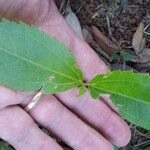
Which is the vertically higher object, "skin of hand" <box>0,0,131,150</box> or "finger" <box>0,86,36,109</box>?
"finger" <box>0,86,36,109</box>

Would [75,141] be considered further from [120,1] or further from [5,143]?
[120,1]

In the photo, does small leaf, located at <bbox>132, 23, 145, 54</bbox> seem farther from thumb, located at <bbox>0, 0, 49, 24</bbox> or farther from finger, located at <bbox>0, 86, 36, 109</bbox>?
finger, located at <bbox>0, 86, 36, 109</bbox>

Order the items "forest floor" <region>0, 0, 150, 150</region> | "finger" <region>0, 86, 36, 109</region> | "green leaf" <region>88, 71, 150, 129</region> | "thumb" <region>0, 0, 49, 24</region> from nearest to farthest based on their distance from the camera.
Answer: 1. "green leaf" <region>88, 71, 150, 129</region>
2. "finger" <region>0, 86, 36, 109</region>
3. "thumb" <region>0, 0, 49, 24</region>
4. "forest floor" <region>0, 0, 150, 150</region>

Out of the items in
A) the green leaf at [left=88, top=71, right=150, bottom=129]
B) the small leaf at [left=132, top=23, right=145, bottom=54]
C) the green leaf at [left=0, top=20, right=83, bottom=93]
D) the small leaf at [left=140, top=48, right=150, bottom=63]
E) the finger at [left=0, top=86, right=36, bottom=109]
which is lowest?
the small leaf at [left=140, top=48, right=150, bottom=63]

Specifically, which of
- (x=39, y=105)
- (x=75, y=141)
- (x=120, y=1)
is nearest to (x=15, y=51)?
(x=39, y=105)

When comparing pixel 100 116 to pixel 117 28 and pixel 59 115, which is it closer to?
pixel 59 115

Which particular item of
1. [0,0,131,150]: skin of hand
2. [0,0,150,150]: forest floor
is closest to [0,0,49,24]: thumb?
[0,0,131,150]: skin of hand

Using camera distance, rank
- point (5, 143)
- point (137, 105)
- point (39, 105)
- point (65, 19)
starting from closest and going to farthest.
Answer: point (137, 105) → point (39, 105) → point (5, 143) → point (65, 19)
